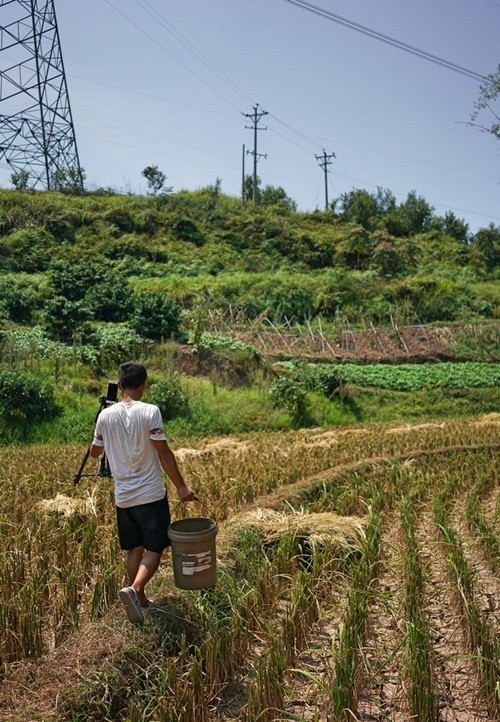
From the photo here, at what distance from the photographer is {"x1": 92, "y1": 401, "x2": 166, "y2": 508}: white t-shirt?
4426 millimetres

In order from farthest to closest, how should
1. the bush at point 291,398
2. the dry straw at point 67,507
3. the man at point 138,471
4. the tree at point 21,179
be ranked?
the tree at point 21,179, the bush at point 291,398, the dry straw at point 67,507, the man at point 138,471

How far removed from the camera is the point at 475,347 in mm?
24719

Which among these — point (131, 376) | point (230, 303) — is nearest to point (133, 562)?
point (131, 376)

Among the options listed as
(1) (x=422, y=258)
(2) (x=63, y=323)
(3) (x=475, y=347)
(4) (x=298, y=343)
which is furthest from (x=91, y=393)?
(1) (x=422, y=258)

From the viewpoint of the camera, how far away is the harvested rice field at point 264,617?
3.54 meters

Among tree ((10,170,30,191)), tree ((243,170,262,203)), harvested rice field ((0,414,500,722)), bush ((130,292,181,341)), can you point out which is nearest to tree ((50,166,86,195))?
tree ((10,170,30,191))

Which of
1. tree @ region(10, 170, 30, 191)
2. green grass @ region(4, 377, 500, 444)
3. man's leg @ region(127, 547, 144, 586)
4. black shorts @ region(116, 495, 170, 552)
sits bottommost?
green grass @ region(4, 377, 500, 444)

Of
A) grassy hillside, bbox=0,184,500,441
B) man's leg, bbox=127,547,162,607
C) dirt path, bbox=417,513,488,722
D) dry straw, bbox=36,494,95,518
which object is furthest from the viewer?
grassy hillside, bbox=0,184,500,441

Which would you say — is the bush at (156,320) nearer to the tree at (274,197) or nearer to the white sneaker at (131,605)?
the white sneaker at (131,605)

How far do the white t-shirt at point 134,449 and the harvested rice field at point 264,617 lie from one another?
2.33 feet

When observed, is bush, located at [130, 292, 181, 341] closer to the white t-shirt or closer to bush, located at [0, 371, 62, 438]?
bush, located at [0, 371, 62, 438]

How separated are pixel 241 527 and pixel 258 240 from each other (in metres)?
32.1

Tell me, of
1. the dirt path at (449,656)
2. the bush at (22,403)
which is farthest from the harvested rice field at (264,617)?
the bush at (22,403)

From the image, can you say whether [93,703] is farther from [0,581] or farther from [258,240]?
[258,240]
